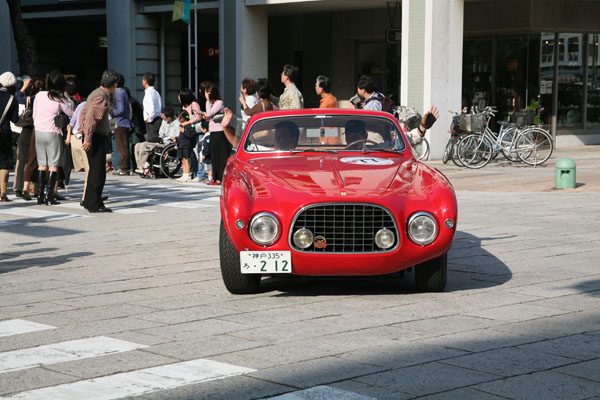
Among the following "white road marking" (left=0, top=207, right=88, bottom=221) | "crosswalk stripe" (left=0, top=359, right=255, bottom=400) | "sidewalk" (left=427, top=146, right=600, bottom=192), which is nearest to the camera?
"crosswalk stripe" (left=0, top=359, right=255, bottom=400)

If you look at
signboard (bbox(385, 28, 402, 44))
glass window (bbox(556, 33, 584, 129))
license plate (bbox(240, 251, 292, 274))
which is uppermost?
signboard (bbox(385, 28, 402, 44))

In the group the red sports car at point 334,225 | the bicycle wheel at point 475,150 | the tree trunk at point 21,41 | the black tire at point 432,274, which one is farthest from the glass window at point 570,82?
the black tire at point 432,274

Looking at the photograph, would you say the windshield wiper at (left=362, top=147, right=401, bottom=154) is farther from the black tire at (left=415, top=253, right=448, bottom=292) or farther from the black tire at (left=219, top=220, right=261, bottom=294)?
the black tire at (left=219, top=220, right=261, bottom=294)

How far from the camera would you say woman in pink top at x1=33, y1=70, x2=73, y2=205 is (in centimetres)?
1360

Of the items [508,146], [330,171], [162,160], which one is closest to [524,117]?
[508,146]

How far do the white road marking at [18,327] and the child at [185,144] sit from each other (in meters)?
11.8

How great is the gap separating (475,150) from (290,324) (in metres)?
14.7

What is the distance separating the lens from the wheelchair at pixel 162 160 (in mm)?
18875

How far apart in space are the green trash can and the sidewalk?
150 millimetres

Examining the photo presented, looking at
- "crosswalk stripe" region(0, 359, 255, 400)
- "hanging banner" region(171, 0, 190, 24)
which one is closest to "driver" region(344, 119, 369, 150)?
"crosswalk stripe" region(0, 359, 255, 400)

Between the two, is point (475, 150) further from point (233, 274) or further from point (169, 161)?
point (233, 274)

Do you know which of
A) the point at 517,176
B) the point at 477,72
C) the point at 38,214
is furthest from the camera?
the point at 477,72

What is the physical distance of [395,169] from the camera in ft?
25.6

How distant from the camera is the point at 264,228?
6945 mm
